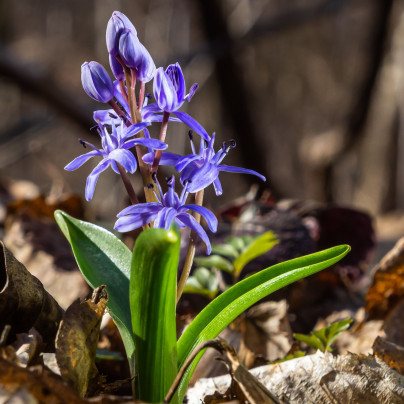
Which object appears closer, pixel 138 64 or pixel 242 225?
pixel 138 64

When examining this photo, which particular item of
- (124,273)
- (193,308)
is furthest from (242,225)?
(124,273)

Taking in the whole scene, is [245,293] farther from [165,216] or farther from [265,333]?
[265,333]

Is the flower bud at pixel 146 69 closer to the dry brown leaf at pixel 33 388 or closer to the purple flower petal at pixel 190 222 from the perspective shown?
the purple flower petal at pixel 190 222

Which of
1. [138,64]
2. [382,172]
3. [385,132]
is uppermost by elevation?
[138,64]

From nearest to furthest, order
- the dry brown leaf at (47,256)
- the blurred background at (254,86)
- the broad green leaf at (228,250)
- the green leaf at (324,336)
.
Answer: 1. the green leaf at (324,336)
2. the broad green leaf at (228,250)
3. the dry brown leaf at (47,256)
4. the blurred background at (254,86)

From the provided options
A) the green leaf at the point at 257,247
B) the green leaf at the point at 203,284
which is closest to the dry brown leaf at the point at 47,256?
the green leaf at the point at 203,284

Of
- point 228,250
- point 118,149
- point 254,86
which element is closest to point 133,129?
point 118,149

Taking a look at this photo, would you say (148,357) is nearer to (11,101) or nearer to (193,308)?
(193,308)
